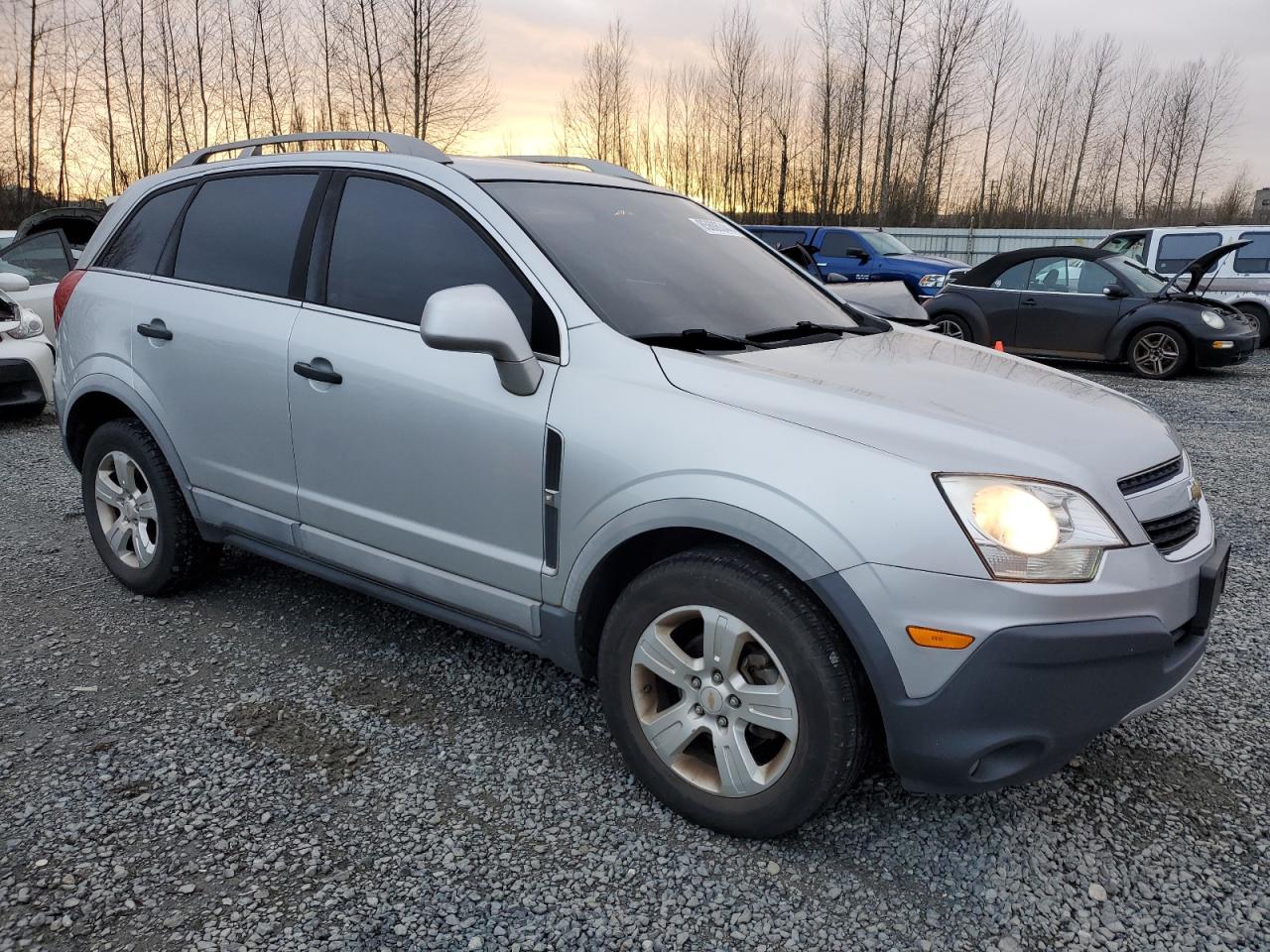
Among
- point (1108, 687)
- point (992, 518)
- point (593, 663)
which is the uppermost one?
point (992, 518)

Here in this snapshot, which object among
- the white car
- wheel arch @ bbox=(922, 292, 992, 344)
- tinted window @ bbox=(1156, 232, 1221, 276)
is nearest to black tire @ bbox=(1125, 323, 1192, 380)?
wheel arch @ bbox=(922, 292, 992, 344)

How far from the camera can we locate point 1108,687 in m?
2.05

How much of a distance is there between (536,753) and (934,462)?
1.50 meters

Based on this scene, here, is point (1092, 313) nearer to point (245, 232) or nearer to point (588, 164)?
point (588, 164)

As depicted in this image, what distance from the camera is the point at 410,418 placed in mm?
2746

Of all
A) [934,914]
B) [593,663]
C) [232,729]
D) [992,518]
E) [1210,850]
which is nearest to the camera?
[992,518]

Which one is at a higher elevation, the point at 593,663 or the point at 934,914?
the point at 593,663

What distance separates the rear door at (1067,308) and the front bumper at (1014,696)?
33.0 ft

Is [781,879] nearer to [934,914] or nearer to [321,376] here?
[934,914]

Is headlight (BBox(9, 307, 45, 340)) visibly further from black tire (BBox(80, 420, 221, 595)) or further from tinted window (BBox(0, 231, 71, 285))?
black tire (BBox(80, 420, 221, 595))

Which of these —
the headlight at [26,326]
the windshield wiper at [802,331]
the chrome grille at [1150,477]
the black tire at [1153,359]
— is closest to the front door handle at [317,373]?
the windshield wiper at [802,331]

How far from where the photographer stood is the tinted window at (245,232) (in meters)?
3.27

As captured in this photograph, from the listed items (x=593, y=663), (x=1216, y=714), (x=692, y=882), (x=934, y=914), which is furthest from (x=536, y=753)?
(x=1216, y=714)

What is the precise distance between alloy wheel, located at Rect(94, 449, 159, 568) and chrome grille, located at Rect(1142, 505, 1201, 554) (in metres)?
3.50
